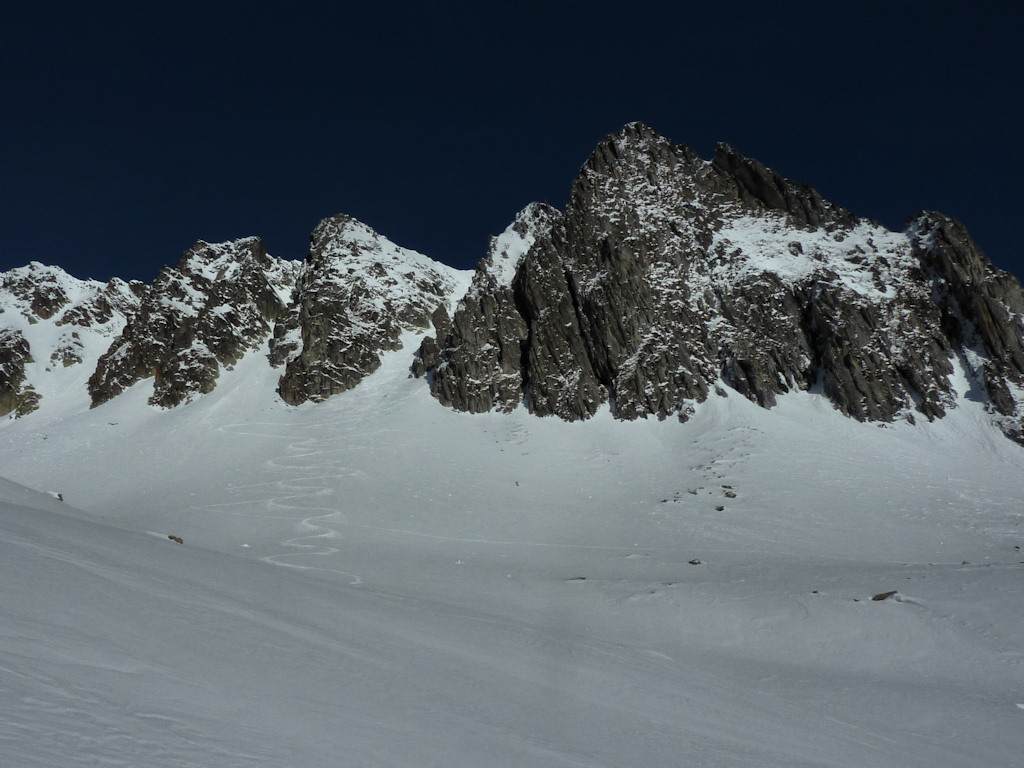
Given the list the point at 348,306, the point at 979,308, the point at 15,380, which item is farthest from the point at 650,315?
the point at 15,380

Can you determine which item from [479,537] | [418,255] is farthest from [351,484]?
[418,255]

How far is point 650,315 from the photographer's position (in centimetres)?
5659

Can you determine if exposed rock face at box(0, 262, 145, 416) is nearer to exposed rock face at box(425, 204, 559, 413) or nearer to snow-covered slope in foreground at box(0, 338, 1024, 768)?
snow-covered slope in foreground at box(0, 338, 1024, 768)

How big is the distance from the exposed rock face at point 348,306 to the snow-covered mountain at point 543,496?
0.49m

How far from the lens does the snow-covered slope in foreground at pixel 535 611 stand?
14.9ft

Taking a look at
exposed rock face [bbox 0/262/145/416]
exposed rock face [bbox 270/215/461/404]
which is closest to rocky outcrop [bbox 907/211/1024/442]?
exposed rock face [bbox 270/215/461/404]

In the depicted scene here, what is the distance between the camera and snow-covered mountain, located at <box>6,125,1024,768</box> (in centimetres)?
561

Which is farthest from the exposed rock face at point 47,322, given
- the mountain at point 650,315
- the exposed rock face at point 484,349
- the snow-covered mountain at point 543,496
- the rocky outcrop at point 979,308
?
the rocky outcrop at point 979,308

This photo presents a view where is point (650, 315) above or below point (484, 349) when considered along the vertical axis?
above

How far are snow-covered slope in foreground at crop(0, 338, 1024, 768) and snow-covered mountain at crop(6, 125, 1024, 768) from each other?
0.07 m

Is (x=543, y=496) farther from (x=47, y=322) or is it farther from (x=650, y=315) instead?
(x=47, y=322)

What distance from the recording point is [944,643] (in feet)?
42.6

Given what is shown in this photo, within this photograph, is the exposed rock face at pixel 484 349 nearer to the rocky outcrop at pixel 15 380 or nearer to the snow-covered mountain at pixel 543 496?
the snow-covered mountain at pixel 543 496

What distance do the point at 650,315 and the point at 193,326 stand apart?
56.4 metres
